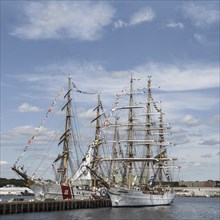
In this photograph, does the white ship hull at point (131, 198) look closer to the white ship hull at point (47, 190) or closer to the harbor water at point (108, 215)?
the harbor water at point (108, 215)

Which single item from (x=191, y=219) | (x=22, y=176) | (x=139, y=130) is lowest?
(x=191, y=219)

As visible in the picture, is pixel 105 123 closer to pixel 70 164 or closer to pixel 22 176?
pixel 70 164

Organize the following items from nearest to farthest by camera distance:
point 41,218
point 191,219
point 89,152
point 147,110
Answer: point 41,218, point 191,219, point 89,152, point 147,110

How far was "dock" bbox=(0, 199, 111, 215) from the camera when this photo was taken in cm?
7319

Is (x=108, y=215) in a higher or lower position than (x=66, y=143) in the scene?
lower

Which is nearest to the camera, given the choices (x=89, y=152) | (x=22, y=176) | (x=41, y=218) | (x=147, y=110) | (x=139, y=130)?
(x=41, y=218)

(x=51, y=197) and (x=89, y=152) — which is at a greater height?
(x=89, y=152)

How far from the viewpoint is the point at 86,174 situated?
11119 centimetres

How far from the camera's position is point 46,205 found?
270 ft

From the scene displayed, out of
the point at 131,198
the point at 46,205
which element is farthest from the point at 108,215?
the point at 131,198

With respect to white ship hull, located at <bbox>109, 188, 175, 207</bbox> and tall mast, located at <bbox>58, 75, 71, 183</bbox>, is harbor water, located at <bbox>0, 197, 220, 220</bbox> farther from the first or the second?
tall mast, located at <bbox>58, 75, 71, 183</bbox>

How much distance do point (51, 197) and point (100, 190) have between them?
724 inches

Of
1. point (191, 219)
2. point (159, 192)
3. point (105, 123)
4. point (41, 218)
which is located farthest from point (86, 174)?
point (41, 218)

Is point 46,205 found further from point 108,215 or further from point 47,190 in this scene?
point 47,190
